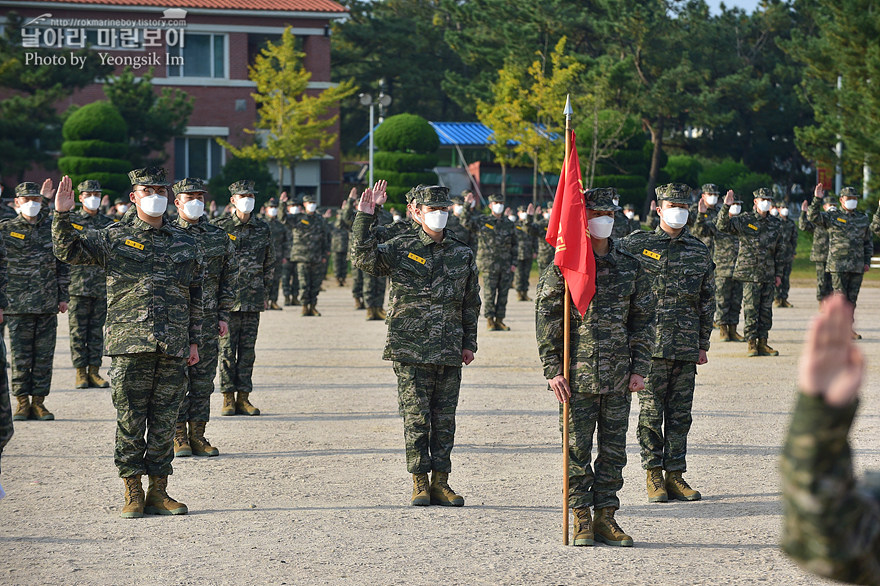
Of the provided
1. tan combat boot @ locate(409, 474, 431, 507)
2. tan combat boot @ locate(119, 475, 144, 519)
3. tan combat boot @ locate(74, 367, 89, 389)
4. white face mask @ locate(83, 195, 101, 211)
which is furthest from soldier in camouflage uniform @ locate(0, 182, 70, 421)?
tan combat boot @ locate(409, 474, 431, 507)

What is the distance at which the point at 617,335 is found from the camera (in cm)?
712

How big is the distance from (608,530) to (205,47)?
147ft

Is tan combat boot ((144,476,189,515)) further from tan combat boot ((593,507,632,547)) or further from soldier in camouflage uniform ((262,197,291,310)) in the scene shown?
soldier in camouflage uniform ((262,197,291,310))

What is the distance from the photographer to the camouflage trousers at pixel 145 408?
764cm

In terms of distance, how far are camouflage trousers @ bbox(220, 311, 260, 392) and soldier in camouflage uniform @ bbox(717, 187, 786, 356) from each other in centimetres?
776

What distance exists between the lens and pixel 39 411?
11.5m

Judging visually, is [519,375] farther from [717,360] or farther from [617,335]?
[617,335]

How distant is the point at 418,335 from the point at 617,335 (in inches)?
61.4

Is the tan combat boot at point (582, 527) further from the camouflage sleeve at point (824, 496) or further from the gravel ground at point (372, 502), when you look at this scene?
the camouflage sleeve at point (824, 496)

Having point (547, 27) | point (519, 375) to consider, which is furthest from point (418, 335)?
point (547, 27)

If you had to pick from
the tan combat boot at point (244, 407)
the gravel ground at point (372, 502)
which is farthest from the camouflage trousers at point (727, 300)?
the tan combat boot at point (244, 407)

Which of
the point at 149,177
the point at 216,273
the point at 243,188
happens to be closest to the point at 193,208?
the point at 216,273

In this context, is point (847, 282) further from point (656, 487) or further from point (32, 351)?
point (32, 351)

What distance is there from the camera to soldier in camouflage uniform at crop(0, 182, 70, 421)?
11.5m
